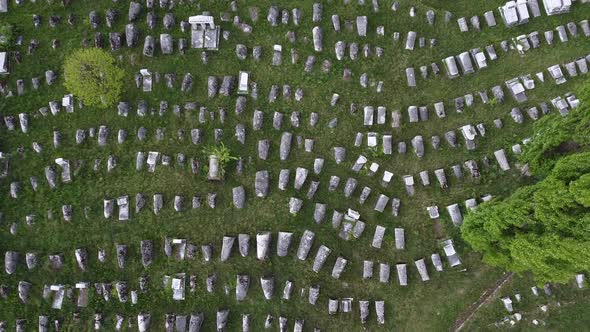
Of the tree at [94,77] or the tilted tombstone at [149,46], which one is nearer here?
the tree at [94,77]

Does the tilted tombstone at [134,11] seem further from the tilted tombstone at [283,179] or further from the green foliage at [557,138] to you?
the green foliage at [557,138]

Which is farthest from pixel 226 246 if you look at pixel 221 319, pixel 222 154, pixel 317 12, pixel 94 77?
pixel 317 12

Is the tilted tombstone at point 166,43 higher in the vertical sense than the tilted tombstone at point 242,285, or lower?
higher

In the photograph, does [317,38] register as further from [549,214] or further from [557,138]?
[549,214]

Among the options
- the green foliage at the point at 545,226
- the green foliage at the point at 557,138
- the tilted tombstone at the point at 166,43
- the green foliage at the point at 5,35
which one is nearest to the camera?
the green foliage at the point at 545,226

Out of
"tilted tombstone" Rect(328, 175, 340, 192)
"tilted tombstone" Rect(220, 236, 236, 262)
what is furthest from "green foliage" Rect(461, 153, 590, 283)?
"tilted tombstone" Rect(220, 236, 236, 262)

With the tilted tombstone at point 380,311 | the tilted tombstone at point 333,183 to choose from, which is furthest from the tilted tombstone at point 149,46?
the tilted tombstone at point 380,311

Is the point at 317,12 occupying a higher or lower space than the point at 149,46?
higher
